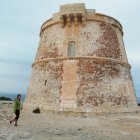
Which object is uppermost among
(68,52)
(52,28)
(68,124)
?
(52,28)

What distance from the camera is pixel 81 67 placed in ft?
54.5

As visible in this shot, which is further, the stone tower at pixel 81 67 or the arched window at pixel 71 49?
the arched window at pixel 71 49

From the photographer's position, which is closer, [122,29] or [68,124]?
[68,124]

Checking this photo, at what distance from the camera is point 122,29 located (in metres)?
20.5

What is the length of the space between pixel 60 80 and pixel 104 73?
9.52 ft

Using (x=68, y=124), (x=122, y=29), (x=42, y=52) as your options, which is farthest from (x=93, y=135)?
(x=122, y=29)

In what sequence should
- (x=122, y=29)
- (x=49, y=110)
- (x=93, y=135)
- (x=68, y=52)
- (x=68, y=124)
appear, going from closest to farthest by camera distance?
1. (x=93, y=135)
2. (x=68, y=124)
3. (x=49, y=110)
4. (x=68, y=52)
5. (x=122, y=29)

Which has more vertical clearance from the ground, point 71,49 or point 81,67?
point 71,49

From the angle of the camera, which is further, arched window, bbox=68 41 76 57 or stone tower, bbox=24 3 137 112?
arched window, bbox=68 41 76 57

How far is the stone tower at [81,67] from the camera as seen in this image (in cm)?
1603

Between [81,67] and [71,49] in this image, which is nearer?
[81,67]

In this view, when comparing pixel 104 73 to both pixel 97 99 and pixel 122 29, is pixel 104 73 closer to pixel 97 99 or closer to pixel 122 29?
pixel 97 99

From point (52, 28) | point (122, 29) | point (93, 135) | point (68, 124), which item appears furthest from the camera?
point (122, 29)

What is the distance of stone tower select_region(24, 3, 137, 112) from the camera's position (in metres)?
16.0
